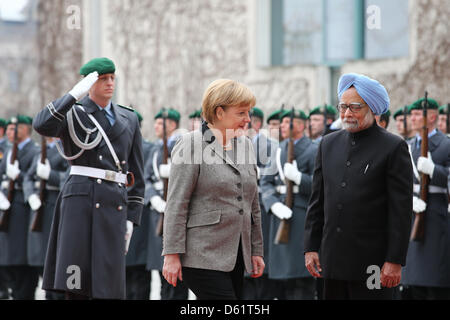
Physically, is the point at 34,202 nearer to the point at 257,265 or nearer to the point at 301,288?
the point at 301,288

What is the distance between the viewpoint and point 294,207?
28.2ft

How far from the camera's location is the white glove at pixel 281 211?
8469 millimetres

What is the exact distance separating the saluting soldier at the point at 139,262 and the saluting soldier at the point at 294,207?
147 centimetres

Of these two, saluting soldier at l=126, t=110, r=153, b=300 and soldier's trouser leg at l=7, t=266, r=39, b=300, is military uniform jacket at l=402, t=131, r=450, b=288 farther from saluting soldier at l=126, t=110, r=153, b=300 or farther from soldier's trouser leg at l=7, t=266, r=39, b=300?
soldier's trouser leg at l=7, t=266, r=39, b=300

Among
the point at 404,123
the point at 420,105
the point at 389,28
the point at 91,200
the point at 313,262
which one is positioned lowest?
the point at 313,262

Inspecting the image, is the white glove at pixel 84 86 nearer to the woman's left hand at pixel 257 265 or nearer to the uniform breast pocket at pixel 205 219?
the uniform breast pocket at pixel 205 219

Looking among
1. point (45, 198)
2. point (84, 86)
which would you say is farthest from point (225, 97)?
point (45, 198)

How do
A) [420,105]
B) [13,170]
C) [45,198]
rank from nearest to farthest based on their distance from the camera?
1. [420,105]
2. [45,198]
3. [13,170]

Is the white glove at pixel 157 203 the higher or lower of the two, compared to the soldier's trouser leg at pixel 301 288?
higher

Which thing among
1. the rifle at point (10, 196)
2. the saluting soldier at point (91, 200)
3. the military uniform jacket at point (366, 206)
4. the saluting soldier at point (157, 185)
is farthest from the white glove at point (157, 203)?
the military uniform jacket at point (366, 206)

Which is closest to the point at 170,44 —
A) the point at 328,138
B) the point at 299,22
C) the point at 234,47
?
the point at 234,47

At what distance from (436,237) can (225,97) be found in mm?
3816

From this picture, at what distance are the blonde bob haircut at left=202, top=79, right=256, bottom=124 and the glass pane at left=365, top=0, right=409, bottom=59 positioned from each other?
7.14m

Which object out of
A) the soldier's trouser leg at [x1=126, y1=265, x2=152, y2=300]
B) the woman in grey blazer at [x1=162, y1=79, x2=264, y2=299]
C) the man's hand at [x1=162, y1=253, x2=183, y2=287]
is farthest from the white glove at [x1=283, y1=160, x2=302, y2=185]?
the man's hand at [x1=162, y1=253, x2=183, y2=287]
